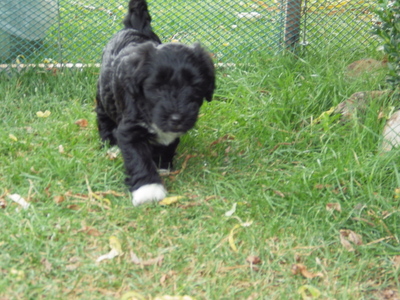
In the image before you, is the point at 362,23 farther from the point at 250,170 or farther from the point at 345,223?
the point at 345,223

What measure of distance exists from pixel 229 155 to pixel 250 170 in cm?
24

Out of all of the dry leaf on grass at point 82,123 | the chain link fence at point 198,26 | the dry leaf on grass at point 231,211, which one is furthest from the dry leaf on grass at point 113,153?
the chain link fence at point 198,26

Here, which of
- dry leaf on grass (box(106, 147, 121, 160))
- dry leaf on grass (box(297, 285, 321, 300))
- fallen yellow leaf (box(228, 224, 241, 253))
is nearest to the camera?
dry leaf on grass (box(297, 285, 321, 300))

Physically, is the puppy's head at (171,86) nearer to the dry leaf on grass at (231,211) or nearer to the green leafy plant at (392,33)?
the dry leaf on grass at (231,211)

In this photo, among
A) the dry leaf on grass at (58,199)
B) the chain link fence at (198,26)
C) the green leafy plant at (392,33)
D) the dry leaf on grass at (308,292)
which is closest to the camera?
the dry leaf on grass at (308,292)

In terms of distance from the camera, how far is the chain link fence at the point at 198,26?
538 cm

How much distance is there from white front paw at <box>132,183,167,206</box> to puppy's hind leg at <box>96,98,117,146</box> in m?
0.73

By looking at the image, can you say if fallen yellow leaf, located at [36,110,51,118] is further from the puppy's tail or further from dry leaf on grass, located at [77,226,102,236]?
dry leaf on grass, located at [77,226,102,236]

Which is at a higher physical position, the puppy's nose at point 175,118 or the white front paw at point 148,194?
the puppy's nose at point 175,118

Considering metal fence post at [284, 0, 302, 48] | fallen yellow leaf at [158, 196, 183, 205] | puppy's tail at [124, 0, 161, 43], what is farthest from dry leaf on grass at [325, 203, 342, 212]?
metal fence post at [284, 0, 302, 48]

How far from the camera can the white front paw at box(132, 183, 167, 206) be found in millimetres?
3600

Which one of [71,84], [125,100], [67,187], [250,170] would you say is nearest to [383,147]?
[250,170]

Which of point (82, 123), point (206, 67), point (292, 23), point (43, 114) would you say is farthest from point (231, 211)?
point (292, 23)

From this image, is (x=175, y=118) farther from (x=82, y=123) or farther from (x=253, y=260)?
(x=82, y=123)
